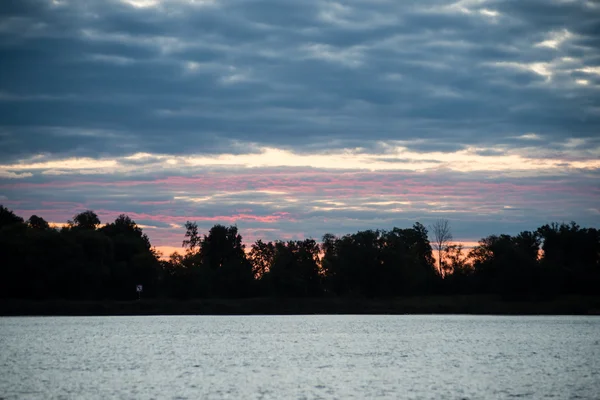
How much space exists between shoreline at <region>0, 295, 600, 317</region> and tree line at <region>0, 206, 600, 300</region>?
1.87 m

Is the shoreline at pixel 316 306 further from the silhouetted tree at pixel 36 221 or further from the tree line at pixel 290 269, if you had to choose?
the silhouetted tree at pixel 36 221

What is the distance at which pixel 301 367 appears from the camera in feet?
159

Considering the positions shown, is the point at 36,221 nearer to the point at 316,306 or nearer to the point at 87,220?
the point at 87,220

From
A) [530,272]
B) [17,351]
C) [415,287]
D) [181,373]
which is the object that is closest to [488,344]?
[181,373]

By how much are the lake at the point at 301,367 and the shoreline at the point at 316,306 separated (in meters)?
51.3

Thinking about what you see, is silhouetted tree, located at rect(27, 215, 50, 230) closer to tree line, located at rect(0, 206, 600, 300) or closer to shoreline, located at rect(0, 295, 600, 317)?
tree line, located at rect(0, 206, 600, 300)

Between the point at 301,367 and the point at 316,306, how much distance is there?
358 feet

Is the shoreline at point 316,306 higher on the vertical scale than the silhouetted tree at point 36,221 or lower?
lower

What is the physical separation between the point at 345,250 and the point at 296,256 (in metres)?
10.0

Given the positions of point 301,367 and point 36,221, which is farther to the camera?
point 36,221

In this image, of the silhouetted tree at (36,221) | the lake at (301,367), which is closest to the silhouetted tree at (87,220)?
the silhouetted tree at (36,221)

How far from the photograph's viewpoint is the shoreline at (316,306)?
5138 inches

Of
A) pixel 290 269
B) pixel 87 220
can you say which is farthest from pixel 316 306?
pixel 87 220

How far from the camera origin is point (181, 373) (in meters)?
45.1
